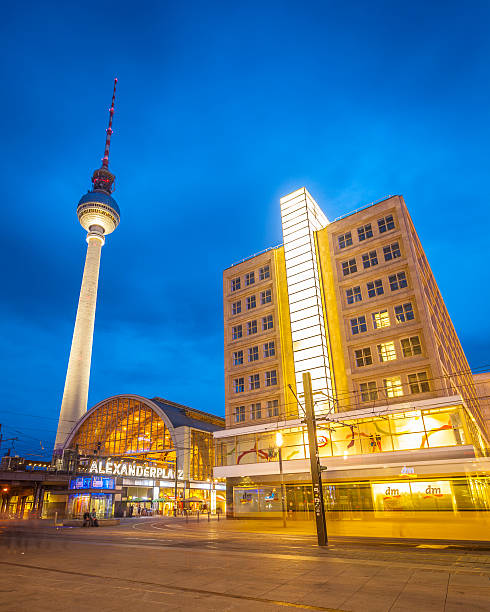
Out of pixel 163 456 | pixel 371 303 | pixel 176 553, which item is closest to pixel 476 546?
pixel 176 553

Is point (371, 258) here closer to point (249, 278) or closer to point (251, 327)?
point (249, 278)

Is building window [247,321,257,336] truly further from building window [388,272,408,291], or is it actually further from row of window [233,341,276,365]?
building window [388,272,408,291]

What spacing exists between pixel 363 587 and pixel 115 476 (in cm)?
5760

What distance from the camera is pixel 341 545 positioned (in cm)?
1956

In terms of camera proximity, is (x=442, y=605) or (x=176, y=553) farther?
(x=176, y=553)

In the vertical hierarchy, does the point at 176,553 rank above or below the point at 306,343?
below

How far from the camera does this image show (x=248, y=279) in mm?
57906

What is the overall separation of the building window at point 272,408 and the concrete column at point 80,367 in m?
62.8

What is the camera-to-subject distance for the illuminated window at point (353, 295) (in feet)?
156

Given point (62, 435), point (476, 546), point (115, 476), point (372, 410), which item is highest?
Result: point (62, 435)

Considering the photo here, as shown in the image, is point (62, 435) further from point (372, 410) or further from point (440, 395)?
point (440, 395)

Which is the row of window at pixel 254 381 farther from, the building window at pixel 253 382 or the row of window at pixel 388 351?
the row of window at pixel 388 351

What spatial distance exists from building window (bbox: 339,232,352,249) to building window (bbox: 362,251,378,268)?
9.62 ft

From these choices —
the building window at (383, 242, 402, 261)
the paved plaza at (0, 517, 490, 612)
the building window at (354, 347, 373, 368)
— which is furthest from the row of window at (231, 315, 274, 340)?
the paved plaza at (0, 517, 490, 612)
